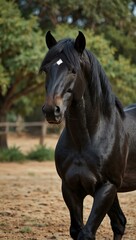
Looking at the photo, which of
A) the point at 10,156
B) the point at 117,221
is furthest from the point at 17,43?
the point at 117,221

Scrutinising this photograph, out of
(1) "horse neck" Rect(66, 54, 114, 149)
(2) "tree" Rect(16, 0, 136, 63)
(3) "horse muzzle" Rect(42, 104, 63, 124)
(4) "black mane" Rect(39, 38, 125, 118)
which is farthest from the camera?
(2) "tree" Rect(16, 0, 136, 63)

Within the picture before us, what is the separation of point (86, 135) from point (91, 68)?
52 centimetres

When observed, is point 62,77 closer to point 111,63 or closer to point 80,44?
point 80,44

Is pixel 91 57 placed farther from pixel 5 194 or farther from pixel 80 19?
pixel 80 19

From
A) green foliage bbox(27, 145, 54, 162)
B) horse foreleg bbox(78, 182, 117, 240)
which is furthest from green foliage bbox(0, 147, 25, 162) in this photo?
horse foreleg bbox(78, 182, 117, 240)

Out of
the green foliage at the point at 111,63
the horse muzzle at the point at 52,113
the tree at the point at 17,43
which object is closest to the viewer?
the horse muzzle at the point at 52,113

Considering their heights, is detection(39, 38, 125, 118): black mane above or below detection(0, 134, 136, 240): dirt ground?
above

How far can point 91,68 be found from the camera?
3199 millimetres

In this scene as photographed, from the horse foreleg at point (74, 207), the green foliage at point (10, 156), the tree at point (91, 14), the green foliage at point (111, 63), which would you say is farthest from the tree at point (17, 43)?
the horse foreleg at point (74, 207)

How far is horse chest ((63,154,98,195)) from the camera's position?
10.5 feet

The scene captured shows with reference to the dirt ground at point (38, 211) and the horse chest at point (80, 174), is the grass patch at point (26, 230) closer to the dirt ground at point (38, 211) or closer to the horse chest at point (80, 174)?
the dirt ground at point (38, 211)

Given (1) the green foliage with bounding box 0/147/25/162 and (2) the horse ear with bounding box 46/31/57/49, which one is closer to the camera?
(2) the horse ear with bounding box 46/31/57/49

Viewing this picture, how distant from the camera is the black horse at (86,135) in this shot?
2.97 m

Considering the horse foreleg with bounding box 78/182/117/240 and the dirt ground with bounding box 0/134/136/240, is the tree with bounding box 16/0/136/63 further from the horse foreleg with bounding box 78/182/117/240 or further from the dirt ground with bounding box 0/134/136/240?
the horse foreleg with bounding box 78/182/117/240
